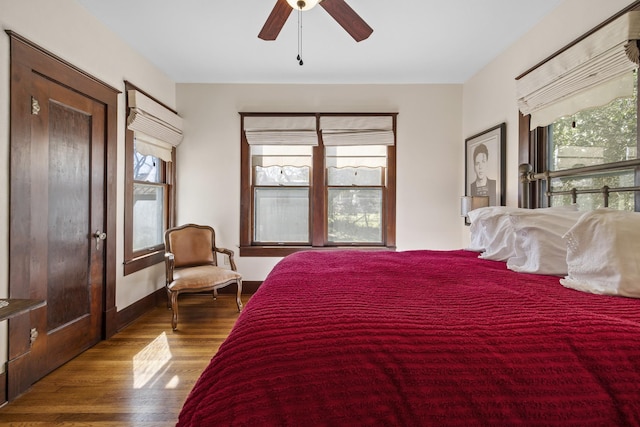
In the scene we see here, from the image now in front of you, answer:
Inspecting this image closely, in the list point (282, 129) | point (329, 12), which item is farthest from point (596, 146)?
→ point (282, 129)

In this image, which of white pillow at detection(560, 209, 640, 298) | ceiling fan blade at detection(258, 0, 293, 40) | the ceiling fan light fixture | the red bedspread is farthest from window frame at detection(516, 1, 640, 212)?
ceiling fan blade at detection(258, 0, 293, 40)

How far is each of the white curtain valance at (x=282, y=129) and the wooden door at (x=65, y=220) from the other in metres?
1.61

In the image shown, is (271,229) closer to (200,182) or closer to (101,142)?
(200,182)

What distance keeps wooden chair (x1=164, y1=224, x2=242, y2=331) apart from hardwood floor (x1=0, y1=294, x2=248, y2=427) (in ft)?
1.09

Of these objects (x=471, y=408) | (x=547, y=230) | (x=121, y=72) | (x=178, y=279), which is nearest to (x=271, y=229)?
(x=178, y=279)

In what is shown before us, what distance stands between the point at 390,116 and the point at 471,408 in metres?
3.61

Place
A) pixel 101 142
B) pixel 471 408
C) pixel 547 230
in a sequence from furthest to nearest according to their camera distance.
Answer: pixel 101 142 < pixel 547 230 < pixel 471 408

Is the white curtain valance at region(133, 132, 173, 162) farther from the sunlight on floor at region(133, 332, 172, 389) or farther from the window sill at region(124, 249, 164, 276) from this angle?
the sunlight on floor at region(133, 332, 172, 389)

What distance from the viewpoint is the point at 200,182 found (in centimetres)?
402

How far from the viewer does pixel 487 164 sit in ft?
11.1

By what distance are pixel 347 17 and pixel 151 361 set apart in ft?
9.33

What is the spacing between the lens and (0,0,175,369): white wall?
6.22ft

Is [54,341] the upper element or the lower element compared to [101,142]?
lower

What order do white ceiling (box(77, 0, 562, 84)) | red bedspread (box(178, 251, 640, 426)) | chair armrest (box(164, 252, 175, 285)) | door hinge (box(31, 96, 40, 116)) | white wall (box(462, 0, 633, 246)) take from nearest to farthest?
1. red bedspread (box(178, 251, 640, 426))
2. door hinge (box(31, 96, 40, 116))
3. white wall (box(462, 0, 633, 246))
4. white ceiling (box(77, 0, 562, 84))
5. chair armrest (box(164, 252, 175, 285))
